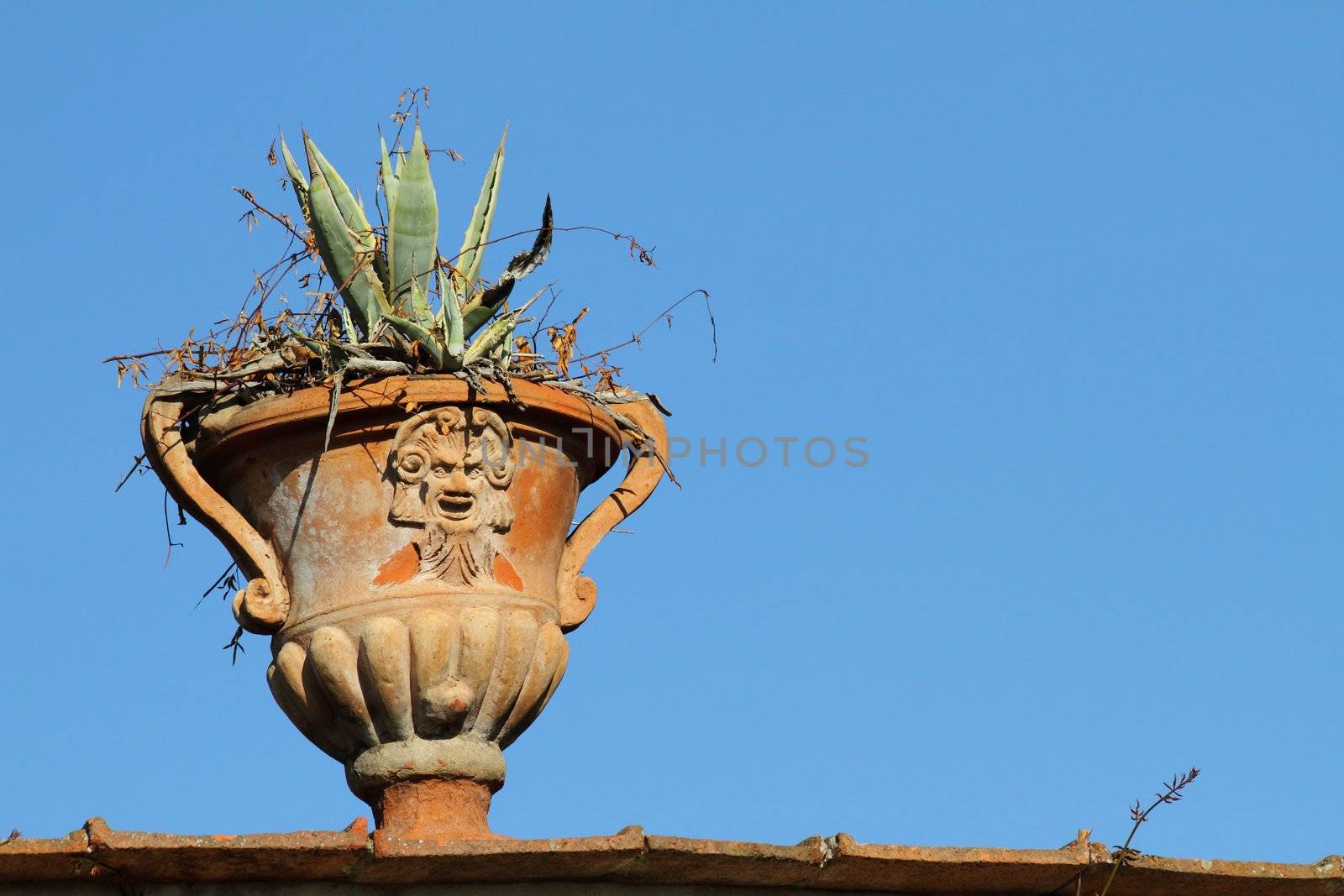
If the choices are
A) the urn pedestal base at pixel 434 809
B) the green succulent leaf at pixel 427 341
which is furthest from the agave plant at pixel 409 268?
the urn pedestal base at pixel 434 809

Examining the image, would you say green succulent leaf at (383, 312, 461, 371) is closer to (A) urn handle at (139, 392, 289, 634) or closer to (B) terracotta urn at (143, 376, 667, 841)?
(B) terracotta urn at (143, 376, 667, 841)

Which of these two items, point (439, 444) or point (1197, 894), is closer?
point (1197, 894)

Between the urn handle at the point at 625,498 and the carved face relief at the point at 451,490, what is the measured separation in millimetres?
325

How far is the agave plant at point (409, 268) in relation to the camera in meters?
6.18

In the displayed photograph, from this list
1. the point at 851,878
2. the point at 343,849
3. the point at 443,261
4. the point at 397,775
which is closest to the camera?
the point at 343,849

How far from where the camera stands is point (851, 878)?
5137 millimetres

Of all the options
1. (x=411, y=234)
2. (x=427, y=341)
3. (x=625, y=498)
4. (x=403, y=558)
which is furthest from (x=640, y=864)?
(x=411, y=234)

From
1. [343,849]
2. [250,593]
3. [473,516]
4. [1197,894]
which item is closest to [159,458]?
[250,593]

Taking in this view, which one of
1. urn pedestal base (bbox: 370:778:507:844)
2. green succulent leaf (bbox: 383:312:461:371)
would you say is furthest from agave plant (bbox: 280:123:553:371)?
urn pedestal base (bbox: 370:778:507:844)

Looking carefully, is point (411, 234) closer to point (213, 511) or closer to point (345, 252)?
point (345, 252)

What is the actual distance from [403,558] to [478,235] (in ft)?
3.60

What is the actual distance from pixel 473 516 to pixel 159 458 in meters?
0.87

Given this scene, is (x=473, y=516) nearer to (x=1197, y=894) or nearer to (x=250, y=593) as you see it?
(x=250, y=593)

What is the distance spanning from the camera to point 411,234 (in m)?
6.39
